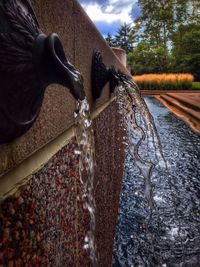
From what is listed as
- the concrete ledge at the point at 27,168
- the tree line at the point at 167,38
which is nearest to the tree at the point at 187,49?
the tree line at the point at 167,38

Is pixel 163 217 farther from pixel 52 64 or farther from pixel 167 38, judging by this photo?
pixel 167 38

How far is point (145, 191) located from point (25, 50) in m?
4.00

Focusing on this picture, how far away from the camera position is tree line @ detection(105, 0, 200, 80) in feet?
114

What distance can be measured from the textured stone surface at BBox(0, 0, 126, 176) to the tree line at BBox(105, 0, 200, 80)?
3431 centimetres

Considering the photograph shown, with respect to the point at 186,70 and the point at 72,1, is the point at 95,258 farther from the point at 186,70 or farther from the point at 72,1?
the point at 186,70

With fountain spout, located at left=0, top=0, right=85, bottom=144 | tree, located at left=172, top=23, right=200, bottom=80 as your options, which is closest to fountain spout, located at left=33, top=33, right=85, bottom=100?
fountain spout, located at left=0, top=0, right=85, bottom=144

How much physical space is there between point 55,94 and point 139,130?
4.36 m

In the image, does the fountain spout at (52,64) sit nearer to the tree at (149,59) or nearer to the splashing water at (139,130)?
the splashing water at (139,130)

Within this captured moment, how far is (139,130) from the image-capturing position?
5.36 metres

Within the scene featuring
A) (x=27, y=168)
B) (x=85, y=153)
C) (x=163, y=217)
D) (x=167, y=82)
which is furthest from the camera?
(x=167, y=82)

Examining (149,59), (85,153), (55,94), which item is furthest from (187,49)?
(55,94)

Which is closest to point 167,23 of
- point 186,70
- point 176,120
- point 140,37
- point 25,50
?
point 140,37

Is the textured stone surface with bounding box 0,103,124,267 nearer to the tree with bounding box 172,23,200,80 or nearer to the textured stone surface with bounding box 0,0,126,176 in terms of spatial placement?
the textured stone surface with bounding box 0,0,126,176

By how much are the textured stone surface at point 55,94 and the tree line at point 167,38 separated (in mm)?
34310
